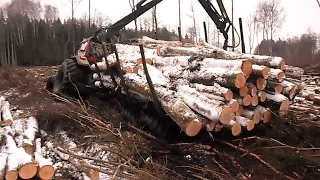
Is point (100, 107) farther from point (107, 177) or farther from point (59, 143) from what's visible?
point (107, 177)

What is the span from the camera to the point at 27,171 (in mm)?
4191

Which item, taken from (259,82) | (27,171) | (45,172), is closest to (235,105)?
(259,82)

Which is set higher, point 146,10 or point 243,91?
point 146,10

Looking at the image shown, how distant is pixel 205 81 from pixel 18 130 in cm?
366

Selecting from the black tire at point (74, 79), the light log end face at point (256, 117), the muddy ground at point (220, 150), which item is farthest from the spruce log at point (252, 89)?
the black tire at point (74, 79)

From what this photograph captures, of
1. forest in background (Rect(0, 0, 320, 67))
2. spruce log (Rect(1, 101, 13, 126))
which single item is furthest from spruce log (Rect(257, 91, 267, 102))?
forest in background (Rect(0, 0, 320, 67))

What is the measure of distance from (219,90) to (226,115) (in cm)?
50

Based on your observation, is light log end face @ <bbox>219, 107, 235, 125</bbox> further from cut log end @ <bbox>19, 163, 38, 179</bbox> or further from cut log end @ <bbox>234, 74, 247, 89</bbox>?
cut log end @ <bbox>19, 163, 38, 179</bbox>

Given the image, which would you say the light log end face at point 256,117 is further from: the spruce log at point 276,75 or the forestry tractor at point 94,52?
the forestry tractor at point 94,52

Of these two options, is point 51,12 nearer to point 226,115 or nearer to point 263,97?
point 263,97

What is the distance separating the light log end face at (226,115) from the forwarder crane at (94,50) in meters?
3.71

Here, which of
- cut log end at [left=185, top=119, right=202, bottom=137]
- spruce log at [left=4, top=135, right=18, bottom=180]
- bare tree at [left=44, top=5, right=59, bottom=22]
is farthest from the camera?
bare tree at [left=44, top=5, right=59, bottom=22]

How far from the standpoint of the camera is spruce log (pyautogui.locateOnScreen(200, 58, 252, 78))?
506 cm

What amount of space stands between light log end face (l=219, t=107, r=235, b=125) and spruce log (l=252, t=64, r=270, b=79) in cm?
82
